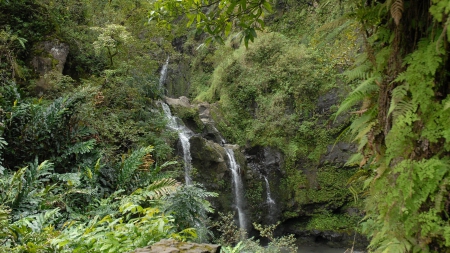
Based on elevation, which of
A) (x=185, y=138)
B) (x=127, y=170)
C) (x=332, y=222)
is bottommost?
(x=332, y=222)

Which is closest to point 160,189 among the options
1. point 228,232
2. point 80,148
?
point 80,148

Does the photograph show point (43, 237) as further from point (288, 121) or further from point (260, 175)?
point (288, 121)

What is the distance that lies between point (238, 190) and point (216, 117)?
175 inches

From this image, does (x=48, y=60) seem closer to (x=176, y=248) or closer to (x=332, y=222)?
(x=176, y=248)

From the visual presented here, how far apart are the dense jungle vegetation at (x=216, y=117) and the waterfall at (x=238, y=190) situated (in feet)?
6.70

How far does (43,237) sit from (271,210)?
35.9 ft

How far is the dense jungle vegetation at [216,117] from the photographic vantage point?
1619 millimetres

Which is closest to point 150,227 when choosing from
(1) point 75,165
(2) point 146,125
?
(1) point 75,165

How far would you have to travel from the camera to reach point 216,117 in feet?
50.0

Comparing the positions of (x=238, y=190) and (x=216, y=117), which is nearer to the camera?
(x=238, y=190)

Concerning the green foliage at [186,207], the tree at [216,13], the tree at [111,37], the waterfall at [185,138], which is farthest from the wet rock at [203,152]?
the tree at [216,13]

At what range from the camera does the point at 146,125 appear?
8.38 metres

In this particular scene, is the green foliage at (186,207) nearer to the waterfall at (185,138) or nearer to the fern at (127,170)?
the fern at (127,170)

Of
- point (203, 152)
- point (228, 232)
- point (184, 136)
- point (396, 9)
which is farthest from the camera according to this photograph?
point (184, 136)
